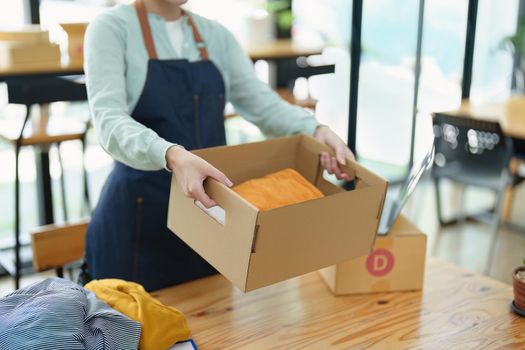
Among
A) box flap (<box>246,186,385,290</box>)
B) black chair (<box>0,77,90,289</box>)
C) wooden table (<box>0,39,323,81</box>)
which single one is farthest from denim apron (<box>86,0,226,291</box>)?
wooden table (<box>0,39,323,81</box>)

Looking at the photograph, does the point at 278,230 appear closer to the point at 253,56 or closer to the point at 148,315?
the point at 148,315

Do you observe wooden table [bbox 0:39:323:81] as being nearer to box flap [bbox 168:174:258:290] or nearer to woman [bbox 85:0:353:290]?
woman [bbox 85:0:353:290]

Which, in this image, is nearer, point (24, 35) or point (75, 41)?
point (24, 35)

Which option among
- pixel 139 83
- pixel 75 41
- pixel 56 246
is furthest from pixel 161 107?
pixel 75 41

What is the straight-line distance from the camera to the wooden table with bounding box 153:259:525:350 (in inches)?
46.9

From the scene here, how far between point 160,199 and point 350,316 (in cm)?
59

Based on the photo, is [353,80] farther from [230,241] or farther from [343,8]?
[230,241]

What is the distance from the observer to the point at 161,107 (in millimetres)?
1535

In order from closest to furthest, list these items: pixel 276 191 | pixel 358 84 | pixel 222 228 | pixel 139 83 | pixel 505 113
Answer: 1. pixel 222 228
2. pixel 276 191
3. pixel 139 83
4. pixel 505 113
5. pixel 358 84

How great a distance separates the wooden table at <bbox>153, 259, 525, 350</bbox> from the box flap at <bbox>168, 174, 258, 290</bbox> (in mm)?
189

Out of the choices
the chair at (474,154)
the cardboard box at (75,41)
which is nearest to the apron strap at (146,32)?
the cardboard box at (75,41)

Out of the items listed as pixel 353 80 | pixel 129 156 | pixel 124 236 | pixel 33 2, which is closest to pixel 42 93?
pixel 33 2

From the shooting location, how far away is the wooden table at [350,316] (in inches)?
46.9

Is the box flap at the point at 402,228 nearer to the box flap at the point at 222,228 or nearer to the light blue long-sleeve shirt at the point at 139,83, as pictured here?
the light blue long-sleeve shirt at the point at 139,83
